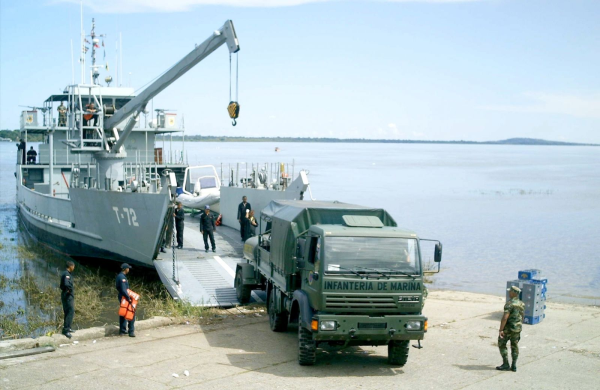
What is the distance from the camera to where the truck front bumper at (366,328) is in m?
8.67

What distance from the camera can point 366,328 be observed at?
8.77 metres

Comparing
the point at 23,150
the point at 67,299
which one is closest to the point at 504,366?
the point at 67,299

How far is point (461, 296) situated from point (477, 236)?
55.9ft

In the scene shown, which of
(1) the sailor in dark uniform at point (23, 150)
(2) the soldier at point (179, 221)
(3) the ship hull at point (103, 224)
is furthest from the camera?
(1) the sailor in dark uniform at point (23, 150)

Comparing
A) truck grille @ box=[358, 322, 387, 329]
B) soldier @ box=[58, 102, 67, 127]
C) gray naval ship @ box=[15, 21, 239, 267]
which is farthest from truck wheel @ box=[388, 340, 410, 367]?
soldier @ box=[58, 102, 67, 127]

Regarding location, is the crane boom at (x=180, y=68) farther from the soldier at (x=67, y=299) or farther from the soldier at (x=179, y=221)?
the soldier at (x=67, y=299)

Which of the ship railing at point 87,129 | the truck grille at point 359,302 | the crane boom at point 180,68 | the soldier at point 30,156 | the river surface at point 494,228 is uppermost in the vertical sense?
the crane boom at point 180,68

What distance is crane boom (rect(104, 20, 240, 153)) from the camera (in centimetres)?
1716

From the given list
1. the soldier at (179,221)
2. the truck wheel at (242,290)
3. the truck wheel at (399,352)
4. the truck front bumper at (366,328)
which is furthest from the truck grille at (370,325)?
the soldier at (179,221)

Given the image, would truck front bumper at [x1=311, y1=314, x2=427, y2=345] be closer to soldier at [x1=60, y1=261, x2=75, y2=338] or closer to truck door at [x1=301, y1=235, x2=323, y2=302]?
truck door at [x1=301, y1=235, x2=323, y2=302]

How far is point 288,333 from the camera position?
37.2 ft

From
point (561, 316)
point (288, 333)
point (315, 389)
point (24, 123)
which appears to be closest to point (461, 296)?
point (561, 316)

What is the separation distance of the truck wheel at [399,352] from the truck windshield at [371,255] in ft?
3.31

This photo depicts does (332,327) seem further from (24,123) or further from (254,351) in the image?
(24,123)
